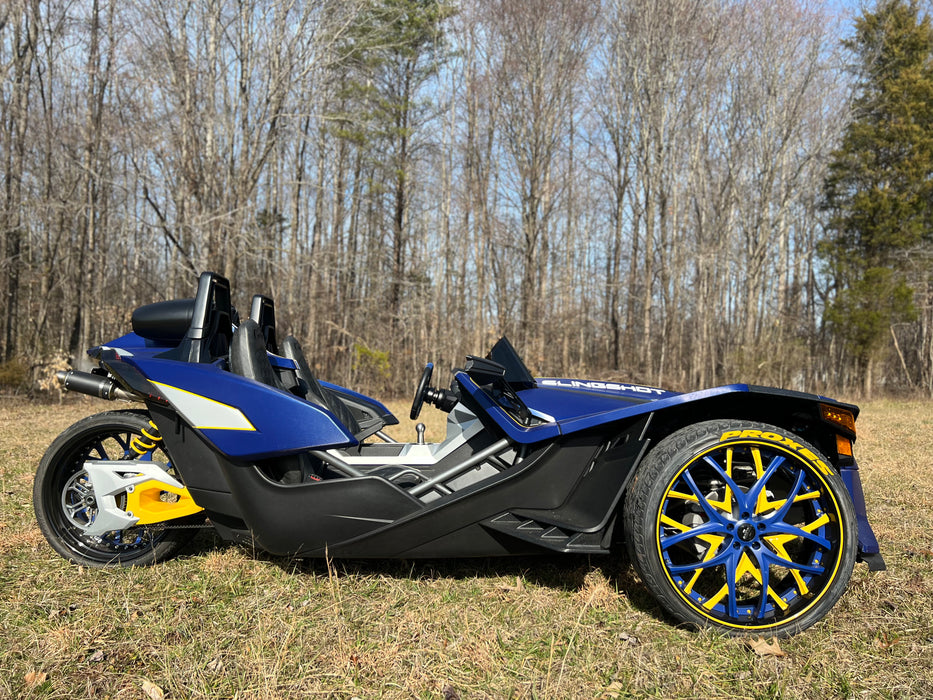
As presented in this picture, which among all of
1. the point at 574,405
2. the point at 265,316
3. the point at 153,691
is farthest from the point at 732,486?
the point at 265,316

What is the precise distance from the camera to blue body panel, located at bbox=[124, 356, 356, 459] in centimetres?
231

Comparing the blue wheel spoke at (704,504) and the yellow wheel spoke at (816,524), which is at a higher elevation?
the blue wheel spoke at (704,504)

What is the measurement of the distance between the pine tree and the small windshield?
650 inches

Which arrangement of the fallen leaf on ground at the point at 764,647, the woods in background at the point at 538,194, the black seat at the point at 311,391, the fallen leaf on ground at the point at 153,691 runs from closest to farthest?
1. the fallen leaf on ground at the point at 153,691
2. the fallen leaf on ground at the point at 764,647
3. the black seat at the point at 311,391
4. the woods in background at the point at 538,194

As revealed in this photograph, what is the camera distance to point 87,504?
270 cm

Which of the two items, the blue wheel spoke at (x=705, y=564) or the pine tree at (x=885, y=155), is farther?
the pine tree at (x=885, y=155)

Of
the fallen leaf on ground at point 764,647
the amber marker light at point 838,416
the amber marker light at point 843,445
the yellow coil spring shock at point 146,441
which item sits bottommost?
the fallen leaf on ground at point 764,647

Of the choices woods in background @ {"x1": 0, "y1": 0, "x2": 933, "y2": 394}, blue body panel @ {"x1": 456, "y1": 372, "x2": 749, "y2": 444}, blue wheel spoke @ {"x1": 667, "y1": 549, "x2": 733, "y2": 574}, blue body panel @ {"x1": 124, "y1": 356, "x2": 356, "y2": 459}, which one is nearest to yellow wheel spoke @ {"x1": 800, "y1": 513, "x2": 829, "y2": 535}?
blue wheel spoke @ {"x1": 667, "y1": 549, "x2": 733, "y2": 574}

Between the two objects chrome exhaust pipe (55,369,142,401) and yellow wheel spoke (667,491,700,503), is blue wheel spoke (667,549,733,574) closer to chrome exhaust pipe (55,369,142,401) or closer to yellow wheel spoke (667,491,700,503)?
yellow wheel spoke (667,491,700,503)

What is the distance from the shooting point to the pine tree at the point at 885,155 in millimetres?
16969

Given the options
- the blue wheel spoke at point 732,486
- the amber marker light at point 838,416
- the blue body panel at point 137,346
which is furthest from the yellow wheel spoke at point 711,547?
the blue body panel at point 137,346

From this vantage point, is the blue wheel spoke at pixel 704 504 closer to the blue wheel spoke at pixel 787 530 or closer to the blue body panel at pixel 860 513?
Answer: the blue wheel spoke at pixel 787 530

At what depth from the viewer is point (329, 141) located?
17000 millimetres

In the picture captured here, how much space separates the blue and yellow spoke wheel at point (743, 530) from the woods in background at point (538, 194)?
10.2 metres
